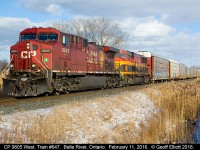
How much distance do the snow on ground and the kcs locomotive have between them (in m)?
4.42

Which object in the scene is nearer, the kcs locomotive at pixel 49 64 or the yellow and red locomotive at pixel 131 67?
the kcs locomotive at pixel 49 64

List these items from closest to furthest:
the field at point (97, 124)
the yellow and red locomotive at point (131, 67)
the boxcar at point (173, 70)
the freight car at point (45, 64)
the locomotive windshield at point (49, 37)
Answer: the field at point (97, 124)
the freight car at point (45, 64)
the locomotive windshield at point (49, 37)
the yellow and red locomotive at point (131, 67)
the boxcar at point (173, 70)

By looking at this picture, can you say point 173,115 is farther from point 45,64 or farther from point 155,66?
point 155,66

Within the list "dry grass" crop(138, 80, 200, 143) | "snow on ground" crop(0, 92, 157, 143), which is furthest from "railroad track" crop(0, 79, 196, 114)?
"dry grass" crop(138, 80, 200, 143)

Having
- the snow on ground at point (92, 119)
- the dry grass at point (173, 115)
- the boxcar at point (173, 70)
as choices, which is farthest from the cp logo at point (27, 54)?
the boxcar at point (173, 70)

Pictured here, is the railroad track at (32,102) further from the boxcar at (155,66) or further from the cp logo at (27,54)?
the boxcar at (155,66)

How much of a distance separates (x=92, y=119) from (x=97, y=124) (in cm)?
66

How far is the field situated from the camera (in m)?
8.07

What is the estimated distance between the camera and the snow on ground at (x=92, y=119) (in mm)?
8574

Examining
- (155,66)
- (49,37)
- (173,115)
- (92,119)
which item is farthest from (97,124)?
(155,66)

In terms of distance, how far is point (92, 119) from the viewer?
11141 millimetres

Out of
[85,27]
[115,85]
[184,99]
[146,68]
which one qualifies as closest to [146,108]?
[184,99]

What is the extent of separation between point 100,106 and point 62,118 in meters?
3.64

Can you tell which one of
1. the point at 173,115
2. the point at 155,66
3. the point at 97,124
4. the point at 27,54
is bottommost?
the point at 173,115
